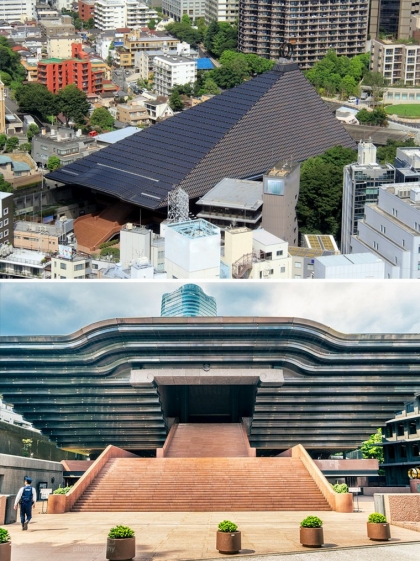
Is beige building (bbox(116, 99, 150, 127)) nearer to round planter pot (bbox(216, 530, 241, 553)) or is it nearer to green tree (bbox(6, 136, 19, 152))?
green tree (bbox(6, 136, 19, 152))

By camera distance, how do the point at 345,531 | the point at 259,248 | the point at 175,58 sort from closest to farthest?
the point at 345,531, the point at 259,248, the point at 175,58

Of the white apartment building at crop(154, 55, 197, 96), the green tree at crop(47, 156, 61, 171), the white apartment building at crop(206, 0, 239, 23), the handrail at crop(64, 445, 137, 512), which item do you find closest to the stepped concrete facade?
the handrail at crop(64, 445, 137, 512)

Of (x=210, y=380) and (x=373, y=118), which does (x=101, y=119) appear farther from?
(x=210, y=380)

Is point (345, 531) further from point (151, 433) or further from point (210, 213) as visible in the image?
point (210, 213)

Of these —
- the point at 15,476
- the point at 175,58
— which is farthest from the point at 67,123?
the point at 15,476

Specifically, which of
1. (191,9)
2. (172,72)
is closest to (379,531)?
(172,72)

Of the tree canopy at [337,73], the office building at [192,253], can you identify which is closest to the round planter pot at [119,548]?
Result: the office building at [192,253]
